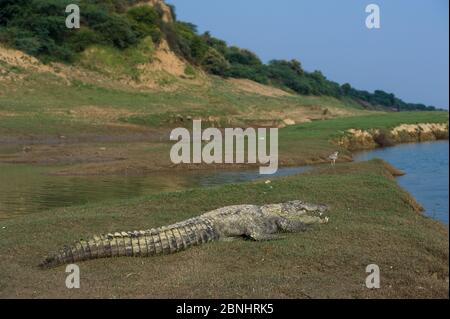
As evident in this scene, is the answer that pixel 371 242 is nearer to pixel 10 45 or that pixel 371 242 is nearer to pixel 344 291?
pixel 344 291

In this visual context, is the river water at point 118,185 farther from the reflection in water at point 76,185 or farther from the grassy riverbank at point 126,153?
the grassy riverbank at point 126,153

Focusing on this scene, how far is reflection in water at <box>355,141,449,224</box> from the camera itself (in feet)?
42.4

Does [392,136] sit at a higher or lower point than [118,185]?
higher

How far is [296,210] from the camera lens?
9.48m

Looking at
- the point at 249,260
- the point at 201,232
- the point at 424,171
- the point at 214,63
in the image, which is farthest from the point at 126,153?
the point at 214,63

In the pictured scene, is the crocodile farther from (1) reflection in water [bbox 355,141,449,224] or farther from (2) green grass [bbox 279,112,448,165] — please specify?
(2) green grass [bbox 279,112,448,165]

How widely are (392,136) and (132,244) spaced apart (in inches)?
1124

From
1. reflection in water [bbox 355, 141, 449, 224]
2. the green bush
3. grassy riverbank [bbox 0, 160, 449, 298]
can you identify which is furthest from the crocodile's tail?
the green bush

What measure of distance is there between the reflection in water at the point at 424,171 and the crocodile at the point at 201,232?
2429 millimetres

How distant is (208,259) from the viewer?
739 cm

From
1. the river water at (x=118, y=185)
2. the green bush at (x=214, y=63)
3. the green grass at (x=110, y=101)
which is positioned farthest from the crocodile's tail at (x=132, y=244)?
the green bush at (x=214, y=63)

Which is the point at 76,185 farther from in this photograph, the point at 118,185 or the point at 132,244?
the point at 132,244
